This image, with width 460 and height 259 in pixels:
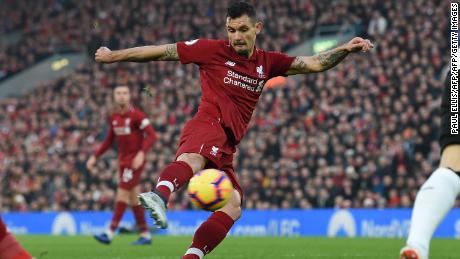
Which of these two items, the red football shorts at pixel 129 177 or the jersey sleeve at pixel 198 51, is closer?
the jersey sleeve at pixel 198 51

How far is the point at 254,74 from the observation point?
27.7 feet

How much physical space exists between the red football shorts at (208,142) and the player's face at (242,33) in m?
0.73

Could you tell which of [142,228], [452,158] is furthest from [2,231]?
[142,228]

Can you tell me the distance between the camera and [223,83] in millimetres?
8328

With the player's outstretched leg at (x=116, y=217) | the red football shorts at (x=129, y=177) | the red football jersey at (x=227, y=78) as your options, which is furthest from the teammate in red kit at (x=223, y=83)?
the red football shorts at (x=129, y=177)

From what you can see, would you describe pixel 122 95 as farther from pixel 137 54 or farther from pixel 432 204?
pixel 432 204

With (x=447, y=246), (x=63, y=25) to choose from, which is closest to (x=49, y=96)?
(x=63, y=25)

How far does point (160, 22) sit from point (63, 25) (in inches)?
234

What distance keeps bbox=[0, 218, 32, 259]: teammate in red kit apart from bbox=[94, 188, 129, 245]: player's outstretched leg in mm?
9521

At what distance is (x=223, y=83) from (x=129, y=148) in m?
7.71

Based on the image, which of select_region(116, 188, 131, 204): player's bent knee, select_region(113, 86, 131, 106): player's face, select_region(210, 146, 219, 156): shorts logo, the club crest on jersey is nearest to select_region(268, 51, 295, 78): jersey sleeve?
the club crest on jersey

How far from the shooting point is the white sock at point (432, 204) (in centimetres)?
568

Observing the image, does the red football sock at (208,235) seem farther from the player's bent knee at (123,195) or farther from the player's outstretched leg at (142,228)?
the player's bent knee at (123,195)

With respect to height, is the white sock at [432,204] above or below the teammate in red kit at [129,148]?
above
